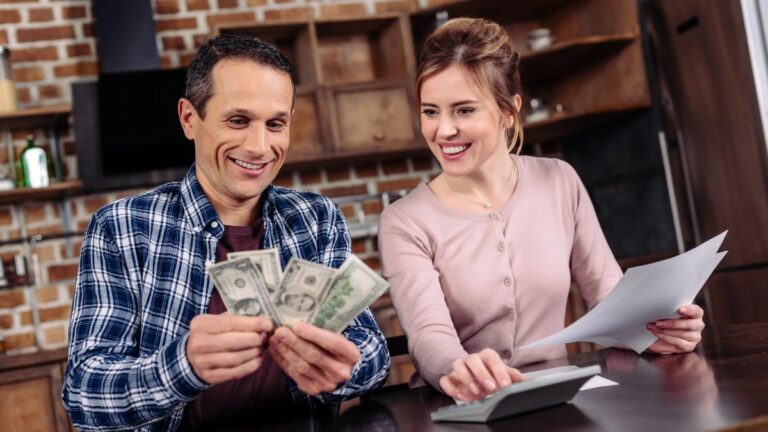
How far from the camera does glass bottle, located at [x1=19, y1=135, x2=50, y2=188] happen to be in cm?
398

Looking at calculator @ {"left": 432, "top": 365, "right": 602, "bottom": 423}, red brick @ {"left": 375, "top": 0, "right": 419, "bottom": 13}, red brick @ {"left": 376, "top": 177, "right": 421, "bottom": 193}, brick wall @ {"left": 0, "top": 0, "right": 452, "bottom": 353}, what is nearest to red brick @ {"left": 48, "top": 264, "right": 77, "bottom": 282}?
brick wall @ {"left": 0, "top": 0, "right": 452, "bottom": 353}

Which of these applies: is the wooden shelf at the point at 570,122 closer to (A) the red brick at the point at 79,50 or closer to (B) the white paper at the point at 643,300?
(A) the red brick at the point at 79,50

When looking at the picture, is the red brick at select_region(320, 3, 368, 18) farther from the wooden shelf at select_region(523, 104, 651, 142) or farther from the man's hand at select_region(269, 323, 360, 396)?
the man's hand at select_region(269, 323, 360, 396)

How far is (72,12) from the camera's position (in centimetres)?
425

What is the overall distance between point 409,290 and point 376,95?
2.54m

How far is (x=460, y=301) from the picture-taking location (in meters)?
1.91

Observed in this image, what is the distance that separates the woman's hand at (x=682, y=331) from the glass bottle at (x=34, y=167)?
3019mm

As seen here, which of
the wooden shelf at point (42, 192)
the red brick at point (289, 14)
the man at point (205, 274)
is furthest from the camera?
the red brick at point (289, 14)

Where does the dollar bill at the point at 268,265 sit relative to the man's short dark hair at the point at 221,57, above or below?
below

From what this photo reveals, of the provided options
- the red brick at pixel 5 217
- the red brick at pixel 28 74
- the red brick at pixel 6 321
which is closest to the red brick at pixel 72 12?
the red brick at pixel 28 74

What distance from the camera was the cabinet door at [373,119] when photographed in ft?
13.9

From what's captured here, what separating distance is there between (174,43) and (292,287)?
3265 mm

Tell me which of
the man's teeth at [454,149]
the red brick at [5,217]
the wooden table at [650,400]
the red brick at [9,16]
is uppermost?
the red brick at [9,16]

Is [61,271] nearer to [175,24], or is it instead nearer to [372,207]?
[175,24]
